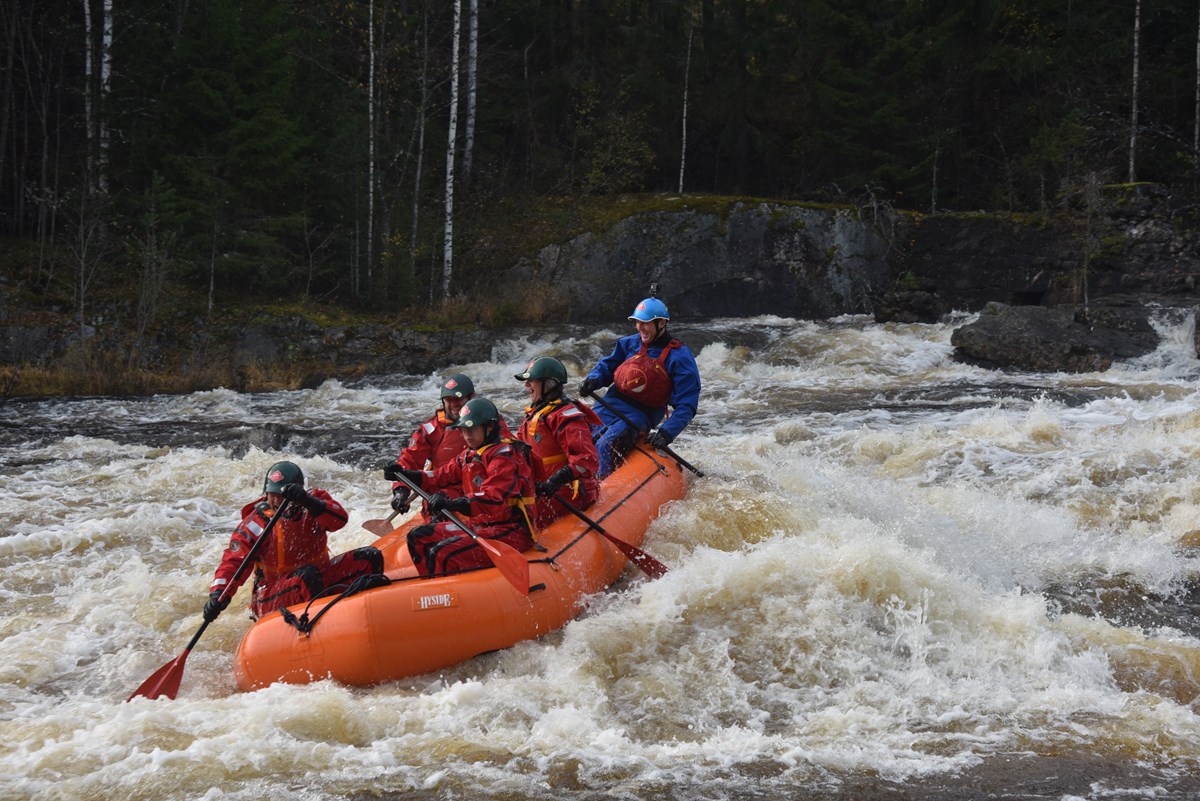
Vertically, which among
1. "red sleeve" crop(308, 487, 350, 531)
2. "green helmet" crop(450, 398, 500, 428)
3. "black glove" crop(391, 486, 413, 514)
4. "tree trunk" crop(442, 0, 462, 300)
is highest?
"tree trunk" crop(442, 0, 462, 300)

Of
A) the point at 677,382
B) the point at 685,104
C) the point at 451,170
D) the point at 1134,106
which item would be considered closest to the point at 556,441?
the point at 677,382

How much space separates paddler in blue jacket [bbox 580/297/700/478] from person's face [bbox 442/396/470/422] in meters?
1.03

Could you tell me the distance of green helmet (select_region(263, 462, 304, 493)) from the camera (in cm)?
524

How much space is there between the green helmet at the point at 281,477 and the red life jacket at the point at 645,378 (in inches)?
123

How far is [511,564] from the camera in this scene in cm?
535

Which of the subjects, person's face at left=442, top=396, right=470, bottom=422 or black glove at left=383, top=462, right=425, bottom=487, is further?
person's face at left=442, top=396, right=470, bottom=422

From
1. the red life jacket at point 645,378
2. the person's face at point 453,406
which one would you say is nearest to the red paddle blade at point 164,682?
the person's face at point 453,406

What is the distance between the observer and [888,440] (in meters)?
10.0

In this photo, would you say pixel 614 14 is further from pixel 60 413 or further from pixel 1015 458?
pixel 1015 458

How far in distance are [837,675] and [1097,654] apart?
1368mm

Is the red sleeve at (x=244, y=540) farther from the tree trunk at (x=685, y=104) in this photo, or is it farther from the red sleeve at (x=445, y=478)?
the tree trunk at (x=685, y=104)

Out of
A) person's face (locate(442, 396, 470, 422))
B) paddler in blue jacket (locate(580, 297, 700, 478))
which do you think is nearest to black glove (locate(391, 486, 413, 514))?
person's face (locate(442, 396, 470, 422))

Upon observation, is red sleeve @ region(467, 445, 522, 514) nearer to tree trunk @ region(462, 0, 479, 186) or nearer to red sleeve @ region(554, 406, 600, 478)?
red sleeve @ region(554, 406, 600, 478)

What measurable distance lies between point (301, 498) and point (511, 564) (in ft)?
3.64
